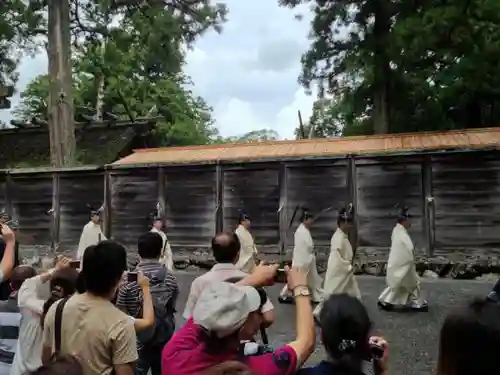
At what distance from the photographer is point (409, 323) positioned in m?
9.41

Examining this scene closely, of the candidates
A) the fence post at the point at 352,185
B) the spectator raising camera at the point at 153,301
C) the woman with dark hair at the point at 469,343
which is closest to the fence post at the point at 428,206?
the fence post at the point at 352,185

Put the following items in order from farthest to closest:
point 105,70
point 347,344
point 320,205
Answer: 1. point 105,70
2. point 320,205
3. point 347,344

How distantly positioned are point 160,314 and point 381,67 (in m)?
15.4

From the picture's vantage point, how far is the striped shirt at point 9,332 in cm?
443

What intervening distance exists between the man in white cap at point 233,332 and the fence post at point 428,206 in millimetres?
12305

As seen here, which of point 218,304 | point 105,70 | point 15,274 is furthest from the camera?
point 105,70

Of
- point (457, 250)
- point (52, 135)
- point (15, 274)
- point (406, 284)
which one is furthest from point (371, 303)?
point (52, 135)

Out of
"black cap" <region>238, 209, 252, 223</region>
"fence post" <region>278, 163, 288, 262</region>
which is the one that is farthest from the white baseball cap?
"fence post" <region>278, 163, 288, 262</region>

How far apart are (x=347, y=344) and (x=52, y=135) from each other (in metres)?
18.3

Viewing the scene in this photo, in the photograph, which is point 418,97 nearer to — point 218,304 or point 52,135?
point 52,135

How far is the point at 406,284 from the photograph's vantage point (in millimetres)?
10734

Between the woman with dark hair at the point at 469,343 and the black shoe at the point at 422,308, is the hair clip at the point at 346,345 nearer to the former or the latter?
the woman with dark hair at the point at 469,343

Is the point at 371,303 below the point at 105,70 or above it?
below

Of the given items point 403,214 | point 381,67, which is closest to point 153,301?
point 403,214
